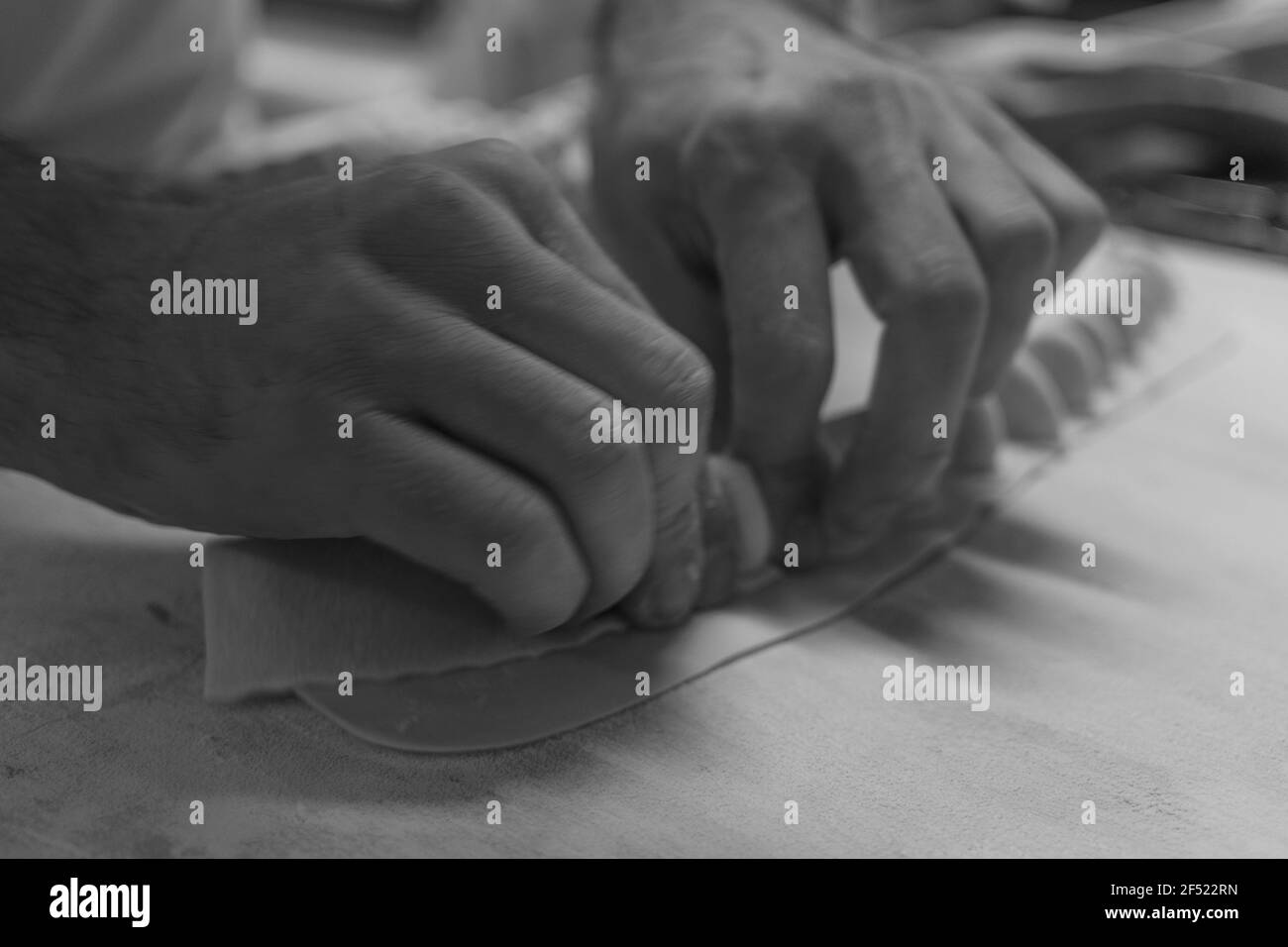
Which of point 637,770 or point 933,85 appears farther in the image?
point 933,85

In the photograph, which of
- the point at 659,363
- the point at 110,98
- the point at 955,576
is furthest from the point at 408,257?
the point at 110,98

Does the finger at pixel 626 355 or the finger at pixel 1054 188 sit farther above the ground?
the finger at pixel 1054 188

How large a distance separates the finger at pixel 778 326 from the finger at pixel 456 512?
0.21 metres

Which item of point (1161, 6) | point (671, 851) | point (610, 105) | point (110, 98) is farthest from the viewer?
point (1161, 6)

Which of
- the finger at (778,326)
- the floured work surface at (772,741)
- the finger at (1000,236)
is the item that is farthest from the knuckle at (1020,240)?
the floured work surface at (772,741)

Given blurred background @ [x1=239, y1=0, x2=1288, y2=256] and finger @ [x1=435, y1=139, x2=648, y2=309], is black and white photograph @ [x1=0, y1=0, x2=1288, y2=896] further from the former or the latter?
blurred background @ [x1=239, y1=0, x2=1288, y2=256]

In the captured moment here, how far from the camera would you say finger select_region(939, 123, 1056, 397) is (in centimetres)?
82

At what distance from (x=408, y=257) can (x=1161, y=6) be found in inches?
86.8

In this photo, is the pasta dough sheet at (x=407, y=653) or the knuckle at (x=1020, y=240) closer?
the pasta dough sheet at (x=407, y=653)

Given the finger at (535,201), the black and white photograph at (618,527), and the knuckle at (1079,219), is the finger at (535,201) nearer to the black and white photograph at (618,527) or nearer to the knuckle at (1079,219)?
the black and white photograph at (618,527)

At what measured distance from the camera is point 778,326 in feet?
2.53

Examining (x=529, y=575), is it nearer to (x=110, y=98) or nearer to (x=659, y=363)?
(x=659, y=363)

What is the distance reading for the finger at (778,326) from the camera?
77 cm

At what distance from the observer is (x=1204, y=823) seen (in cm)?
62
